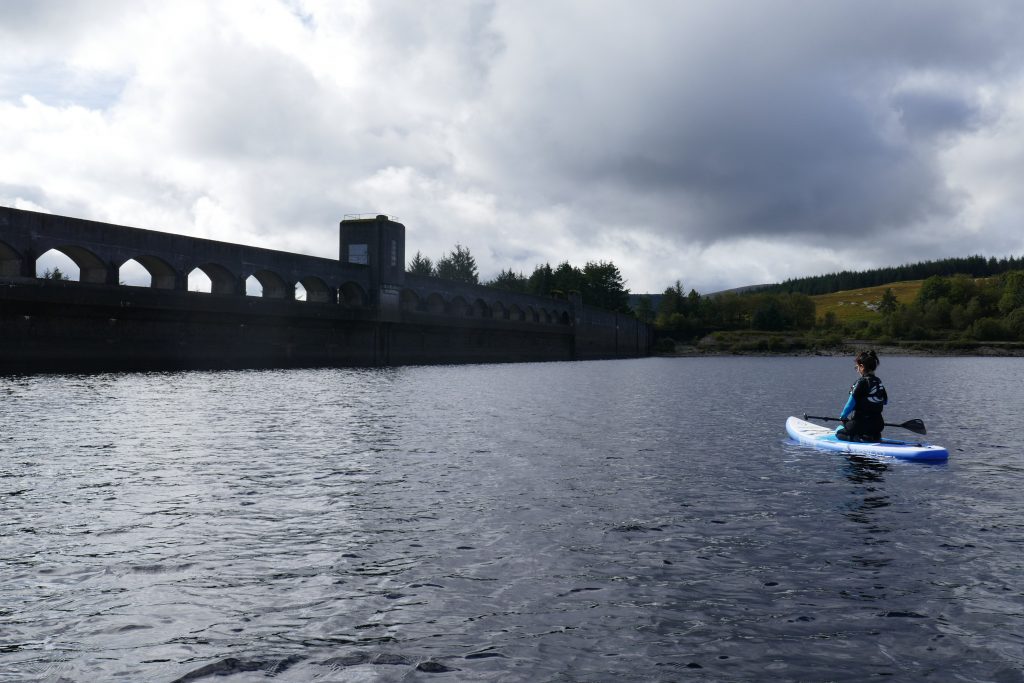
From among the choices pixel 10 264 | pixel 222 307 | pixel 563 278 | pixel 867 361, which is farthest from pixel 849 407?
pixel 563 278

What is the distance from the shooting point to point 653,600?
7.20 metres

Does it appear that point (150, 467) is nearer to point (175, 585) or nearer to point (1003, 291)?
point (175, 585)

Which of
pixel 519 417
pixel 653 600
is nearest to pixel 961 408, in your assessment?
pixel 519 417

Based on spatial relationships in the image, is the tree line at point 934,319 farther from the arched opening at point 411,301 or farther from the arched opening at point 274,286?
the arched opening at point 274,286

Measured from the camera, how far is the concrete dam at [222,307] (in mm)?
A: 40750

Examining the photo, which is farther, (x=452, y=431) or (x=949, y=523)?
(x=452, y=431)

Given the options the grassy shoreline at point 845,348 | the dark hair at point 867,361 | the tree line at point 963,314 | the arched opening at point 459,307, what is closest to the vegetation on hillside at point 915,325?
the tree line at point 963,314

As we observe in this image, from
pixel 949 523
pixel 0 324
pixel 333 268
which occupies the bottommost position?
pixel 949 523

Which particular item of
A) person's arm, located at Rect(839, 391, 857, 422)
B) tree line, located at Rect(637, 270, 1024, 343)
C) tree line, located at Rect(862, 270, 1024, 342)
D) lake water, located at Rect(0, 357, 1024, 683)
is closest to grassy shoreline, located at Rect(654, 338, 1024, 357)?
tree line, located at Rect(637, 270, 1024, 343)

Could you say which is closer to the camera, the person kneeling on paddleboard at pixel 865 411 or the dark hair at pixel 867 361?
the dark hair at pixel 867 361

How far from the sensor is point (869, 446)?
17047 mm

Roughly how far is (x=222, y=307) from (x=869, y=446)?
44.8 m

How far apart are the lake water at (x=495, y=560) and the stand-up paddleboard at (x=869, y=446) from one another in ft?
1.92

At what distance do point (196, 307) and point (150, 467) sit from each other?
3827 centimetres
